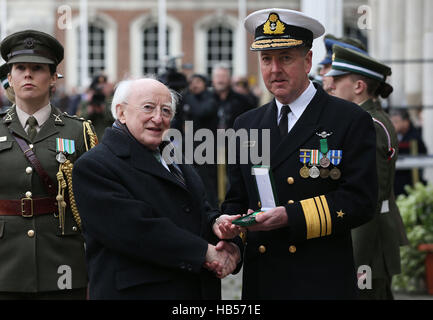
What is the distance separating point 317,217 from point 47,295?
178cm

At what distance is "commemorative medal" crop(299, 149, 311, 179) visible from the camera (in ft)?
12.6

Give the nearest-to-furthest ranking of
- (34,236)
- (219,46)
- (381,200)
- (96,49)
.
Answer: (34,236) → (381,200) → (96,49) → (219,46)

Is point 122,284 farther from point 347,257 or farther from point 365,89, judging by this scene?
point 365,89

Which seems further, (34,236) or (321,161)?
(34,236)

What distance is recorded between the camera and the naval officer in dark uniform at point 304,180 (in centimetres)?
371

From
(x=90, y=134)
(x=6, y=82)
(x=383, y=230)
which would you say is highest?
(x=6, y=82)

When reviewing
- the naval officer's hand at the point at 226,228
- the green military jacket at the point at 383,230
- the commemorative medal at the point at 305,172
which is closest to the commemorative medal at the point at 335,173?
the commemorative medal at the point at 305,172

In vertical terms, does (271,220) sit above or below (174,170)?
below

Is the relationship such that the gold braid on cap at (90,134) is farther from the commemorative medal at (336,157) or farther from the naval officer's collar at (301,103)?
the commemorative medal at (336,157)

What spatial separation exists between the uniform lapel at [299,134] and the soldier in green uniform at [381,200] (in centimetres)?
136

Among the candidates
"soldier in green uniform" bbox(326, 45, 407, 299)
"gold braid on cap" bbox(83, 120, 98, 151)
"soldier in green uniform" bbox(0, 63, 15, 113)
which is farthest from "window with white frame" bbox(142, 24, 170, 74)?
"gold braid on cap" bbox(83, 120, 98, 151)

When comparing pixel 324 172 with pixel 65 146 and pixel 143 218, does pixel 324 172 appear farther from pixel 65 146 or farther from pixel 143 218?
pixel 65 146

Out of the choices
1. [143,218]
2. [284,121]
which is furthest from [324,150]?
[143,218]

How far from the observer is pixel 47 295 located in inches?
183
